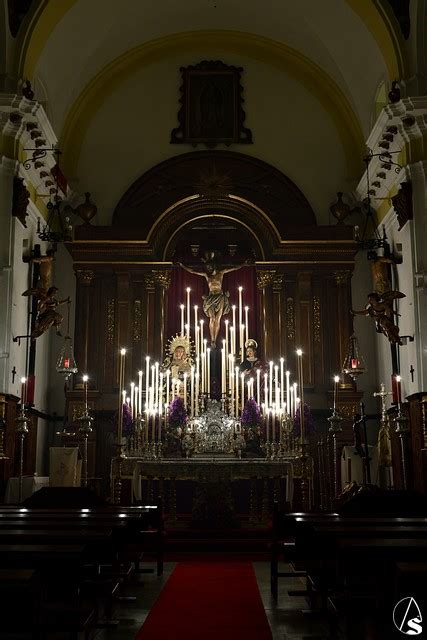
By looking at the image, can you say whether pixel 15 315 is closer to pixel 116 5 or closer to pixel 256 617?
pixel 116 5

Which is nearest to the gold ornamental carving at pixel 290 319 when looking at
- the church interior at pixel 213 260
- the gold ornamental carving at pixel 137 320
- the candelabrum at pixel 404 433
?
the church interior at pixel 213 260

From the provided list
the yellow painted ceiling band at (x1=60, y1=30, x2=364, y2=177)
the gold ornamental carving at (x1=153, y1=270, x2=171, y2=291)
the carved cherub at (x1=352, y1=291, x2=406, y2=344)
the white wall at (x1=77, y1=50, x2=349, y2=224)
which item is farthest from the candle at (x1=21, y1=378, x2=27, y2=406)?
the carved cherub at (x1=352, y1=291, x2=406, y2=344)

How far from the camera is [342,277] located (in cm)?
1686

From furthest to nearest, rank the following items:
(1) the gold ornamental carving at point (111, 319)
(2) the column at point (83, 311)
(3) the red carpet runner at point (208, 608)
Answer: (1) the gold ornamental carving at point (111, 319), (2) the column at point (83, 311), (3) the red carpet runner at point (208, 608)

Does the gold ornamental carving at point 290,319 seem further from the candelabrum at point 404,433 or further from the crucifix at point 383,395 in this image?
the candelabrum at point 404,433

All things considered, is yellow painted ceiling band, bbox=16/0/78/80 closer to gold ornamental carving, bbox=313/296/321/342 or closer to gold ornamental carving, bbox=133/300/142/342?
gold ornamental carving, bbox=133/300/142/342

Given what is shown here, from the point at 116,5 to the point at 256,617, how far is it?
42.4ft

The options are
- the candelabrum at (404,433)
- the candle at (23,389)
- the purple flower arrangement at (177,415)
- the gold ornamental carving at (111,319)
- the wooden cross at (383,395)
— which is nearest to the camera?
the candelabrum at (404,433)

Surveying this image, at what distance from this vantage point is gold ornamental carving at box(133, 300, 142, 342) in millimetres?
16812

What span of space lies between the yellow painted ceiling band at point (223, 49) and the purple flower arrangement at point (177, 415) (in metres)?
6.01

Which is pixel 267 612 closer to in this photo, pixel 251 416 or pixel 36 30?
pixel 251 416

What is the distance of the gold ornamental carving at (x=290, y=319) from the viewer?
16.8 m

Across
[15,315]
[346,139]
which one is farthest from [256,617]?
[346,139]

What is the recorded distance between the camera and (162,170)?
17.5 m
